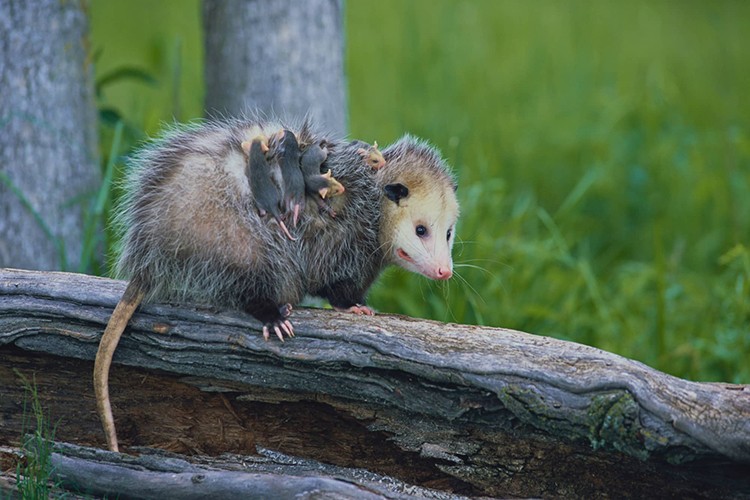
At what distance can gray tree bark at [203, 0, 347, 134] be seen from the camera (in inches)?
137

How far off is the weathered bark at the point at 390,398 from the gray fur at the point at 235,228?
0.10 meters

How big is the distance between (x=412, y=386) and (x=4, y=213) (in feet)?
6.02

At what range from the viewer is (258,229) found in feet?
8.40

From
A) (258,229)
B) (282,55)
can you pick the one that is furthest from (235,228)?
(282,55)

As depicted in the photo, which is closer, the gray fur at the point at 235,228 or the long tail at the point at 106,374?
the long tail at the point at 106,374

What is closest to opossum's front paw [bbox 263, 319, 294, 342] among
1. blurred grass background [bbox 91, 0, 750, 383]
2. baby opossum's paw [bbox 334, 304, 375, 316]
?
baby opossum's paw [bbox 334, 304, 375, 316]

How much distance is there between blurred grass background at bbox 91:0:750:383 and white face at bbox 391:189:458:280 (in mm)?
471

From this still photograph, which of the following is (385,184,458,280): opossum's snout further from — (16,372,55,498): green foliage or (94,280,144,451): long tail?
(16,372,55,498): green foliage

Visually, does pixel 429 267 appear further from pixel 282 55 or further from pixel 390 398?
pixel 282 55

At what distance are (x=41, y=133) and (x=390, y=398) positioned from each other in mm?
1828

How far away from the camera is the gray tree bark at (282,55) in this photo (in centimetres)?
347

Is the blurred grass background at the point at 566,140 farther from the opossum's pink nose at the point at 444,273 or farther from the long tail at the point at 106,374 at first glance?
the long tail at the point at 106,374

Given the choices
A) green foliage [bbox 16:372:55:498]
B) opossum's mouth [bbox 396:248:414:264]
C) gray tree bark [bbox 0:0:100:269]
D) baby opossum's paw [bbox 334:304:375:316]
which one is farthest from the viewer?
gray tree bark [bbox 0:0:100:269]

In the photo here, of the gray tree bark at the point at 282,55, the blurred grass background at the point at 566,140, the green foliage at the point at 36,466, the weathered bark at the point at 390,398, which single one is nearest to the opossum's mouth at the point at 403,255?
the weathered bark at the point at 390,398
